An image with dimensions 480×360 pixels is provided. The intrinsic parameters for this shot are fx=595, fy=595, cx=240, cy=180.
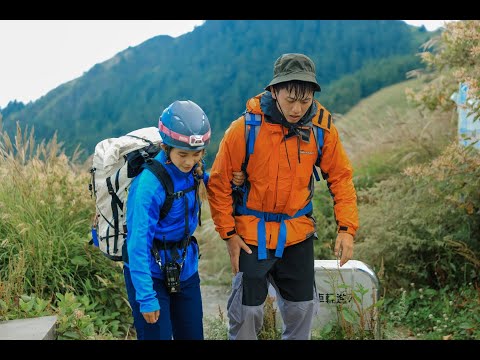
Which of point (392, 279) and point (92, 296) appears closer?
point (92, 296)

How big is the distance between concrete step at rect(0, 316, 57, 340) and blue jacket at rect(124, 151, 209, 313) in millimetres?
935

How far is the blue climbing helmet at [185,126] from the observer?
10.5 ft

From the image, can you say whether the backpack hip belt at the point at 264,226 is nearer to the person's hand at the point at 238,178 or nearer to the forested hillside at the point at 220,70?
the person's hand at the point at 238,178

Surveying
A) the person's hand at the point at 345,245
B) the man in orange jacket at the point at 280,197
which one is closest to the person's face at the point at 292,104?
the man in orange jacket at the point at 280,197

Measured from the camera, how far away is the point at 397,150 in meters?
8.92

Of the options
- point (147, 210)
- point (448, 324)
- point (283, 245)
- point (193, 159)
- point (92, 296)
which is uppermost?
point (193, 159)

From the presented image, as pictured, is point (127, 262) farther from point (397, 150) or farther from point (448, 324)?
point (397, 150)

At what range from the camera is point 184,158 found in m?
3.24

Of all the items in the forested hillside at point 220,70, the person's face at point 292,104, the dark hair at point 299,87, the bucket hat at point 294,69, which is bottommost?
the person's face at point 292,104

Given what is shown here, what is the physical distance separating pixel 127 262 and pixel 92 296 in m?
2.33

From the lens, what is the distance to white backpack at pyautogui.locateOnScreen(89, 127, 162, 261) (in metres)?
3.40

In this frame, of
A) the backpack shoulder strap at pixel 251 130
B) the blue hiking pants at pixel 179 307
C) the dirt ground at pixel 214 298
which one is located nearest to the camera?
the blue hiking pants at pixel 179 307

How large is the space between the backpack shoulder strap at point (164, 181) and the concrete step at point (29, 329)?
1303 mm
